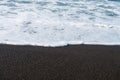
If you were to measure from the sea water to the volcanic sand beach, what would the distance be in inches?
34.1

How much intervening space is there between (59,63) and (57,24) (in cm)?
435

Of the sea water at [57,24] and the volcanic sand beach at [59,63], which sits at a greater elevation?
the volcanic sand beach at [59,63]

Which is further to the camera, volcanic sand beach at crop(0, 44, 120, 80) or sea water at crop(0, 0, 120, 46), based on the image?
sea water at crop(0, 0, 120, 46)

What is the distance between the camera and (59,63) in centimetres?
592

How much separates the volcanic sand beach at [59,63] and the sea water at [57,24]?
0.87 metres

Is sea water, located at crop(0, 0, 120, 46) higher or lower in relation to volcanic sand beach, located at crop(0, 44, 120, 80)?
lower

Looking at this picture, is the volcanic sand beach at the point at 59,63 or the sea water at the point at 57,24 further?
the sea water at the point at 57,24

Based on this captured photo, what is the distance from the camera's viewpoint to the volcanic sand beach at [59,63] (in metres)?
5.23

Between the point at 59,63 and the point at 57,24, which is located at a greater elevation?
the point at 59,63

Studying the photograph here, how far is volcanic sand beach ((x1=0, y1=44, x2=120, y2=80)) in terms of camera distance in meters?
5.23

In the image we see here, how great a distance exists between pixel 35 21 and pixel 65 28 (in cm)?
148

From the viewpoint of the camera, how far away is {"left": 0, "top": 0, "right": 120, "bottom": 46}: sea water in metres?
8.40

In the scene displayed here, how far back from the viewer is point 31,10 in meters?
12.5

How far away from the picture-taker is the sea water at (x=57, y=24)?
8.40 meters
